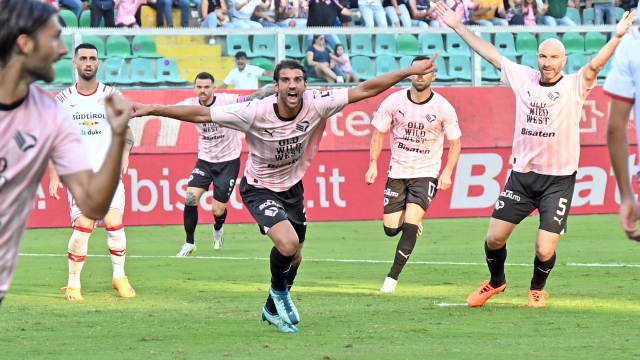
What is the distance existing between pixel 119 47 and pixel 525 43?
8.00 meters

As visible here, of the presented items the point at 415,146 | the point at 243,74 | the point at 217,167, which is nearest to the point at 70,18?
the point at 243,74

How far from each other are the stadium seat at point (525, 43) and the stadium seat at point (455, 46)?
3.59 ft

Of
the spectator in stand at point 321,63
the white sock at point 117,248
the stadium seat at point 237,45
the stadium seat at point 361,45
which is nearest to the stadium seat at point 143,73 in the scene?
the stadium seat at point 237,45

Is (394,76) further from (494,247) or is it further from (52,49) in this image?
(52,49)

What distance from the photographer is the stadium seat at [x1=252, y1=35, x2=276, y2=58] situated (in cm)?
2092

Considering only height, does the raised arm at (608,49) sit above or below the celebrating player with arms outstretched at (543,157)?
above

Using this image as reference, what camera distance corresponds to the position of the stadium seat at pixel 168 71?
21.0 meters

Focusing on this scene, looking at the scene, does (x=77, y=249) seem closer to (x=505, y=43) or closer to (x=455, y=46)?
(x=455, y=46)

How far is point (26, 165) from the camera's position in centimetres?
418

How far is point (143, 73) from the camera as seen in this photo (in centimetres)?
2088

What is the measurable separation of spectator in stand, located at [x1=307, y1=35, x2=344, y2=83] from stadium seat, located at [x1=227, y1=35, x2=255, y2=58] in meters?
1.15

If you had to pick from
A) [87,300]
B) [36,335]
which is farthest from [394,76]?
[87,300]

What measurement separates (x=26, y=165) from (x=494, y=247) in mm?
6738

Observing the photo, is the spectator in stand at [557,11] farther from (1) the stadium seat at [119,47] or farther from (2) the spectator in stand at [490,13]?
(1) the stadium seat at [119,47]
